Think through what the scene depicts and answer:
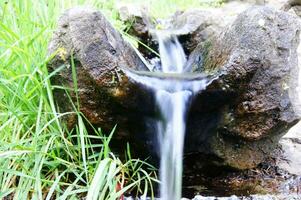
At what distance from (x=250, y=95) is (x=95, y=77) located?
0.82 metres

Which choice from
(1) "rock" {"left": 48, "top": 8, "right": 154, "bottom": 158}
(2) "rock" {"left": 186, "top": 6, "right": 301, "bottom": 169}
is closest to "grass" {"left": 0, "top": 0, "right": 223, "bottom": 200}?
(1) "rock" {"left": 48, "top": 8, "right": 154, "bottom": 158}

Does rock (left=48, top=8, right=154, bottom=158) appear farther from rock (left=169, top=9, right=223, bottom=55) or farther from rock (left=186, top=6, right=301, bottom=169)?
rock (left=169, top=9, right=223, bottom=55)

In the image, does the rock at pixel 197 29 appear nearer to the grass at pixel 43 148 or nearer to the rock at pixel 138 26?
the rock at pixel 138 26

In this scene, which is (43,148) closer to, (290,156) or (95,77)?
(95,77)

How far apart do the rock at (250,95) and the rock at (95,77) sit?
0.34m

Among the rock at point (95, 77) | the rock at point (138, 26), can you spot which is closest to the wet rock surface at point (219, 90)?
the rock at point (95, 77)

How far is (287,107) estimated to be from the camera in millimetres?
2213

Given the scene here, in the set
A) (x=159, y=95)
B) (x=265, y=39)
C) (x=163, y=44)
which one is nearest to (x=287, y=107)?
(x=265, y=39)

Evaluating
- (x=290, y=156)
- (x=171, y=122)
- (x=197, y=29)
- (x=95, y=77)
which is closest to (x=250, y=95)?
(x=171, y=122)

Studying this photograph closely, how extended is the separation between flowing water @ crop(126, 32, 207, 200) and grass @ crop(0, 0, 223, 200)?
0.10m

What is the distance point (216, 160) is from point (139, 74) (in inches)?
26.8

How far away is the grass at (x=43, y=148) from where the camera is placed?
186cm

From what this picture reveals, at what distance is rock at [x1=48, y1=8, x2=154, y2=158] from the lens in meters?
1.99

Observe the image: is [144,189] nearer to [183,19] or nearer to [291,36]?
[291,36]
